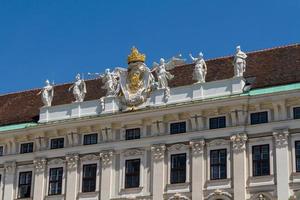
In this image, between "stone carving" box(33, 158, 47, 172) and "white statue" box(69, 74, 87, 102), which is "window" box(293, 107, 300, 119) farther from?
"stone carving" box(33, 158, 47, 172)

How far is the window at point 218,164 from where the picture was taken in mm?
41812

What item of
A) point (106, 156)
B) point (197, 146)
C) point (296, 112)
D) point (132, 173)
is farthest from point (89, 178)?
point (296, 112)

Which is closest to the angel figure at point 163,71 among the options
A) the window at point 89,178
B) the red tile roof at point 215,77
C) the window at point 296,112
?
the red tile roof at point 215,77

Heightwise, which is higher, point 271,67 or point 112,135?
point 271,67

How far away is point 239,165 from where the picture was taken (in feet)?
135

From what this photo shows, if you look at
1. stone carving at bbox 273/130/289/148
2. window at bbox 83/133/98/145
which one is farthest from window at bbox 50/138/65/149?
stone carving at bbox 273/130/289/148

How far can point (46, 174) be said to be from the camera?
153 ft

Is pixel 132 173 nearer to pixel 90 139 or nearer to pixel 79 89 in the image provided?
pixel 90 139

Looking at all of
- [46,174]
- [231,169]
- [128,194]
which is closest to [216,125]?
[231,169]

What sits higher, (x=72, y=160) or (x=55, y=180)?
(x=72, y=160)

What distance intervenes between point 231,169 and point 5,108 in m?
18.3

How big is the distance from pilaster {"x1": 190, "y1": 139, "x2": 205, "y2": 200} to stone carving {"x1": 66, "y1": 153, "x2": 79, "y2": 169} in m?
7.15

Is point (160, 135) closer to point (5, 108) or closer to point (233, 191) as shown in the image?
point (233, 191)

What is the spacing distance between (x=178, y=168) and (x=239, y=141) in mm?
3808
